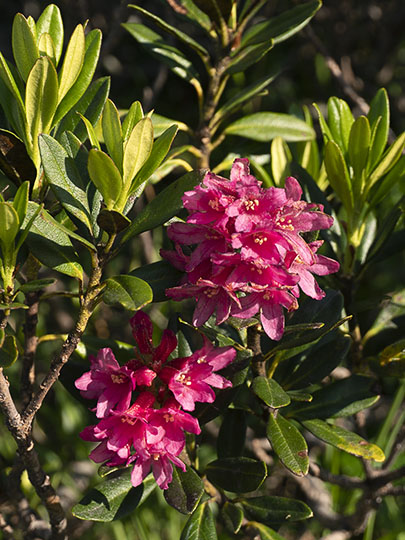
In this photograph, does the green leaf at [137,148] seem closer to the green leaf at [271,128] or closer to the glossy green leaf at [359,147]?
the glossy green leaf at [359,147]

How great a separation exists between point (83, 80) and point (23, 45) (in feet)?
0.44

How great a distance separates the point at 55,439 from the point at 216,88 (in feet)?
5.71

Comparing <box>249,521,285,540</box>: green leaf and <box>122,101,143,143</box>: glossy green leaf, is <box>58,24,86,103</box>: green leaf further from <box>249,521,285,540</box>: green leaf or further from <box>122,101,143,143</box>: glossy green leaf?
<box>249,521,285,540</box>: green leaf

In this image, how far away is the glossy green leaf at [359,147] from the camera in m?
1.33

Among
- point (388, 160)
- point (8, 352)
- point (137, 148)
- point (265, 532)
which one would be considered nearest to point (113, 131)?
point (137, 148)

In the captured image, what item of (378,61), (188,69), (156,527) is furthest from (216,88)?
(156,527)

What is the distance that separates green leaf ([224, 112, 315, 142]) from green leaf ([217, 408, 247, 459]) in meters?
0.69

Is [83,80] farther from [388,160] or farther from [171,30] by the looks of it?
[388,160]

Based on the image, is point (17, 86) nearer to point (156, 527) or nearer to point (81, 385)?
point (81, 385)

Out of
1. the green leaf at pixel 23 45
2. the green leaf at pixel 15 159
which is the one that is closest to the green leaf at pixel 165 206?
the green leaf at pixel 15 159

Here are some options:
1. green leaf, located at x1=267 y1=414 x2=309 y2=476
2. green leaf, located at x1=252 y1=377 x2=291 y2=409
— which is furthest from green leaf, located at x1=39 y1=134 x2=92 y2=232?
green leaf, located at x1=267 y1=414 x2=309 y2=476

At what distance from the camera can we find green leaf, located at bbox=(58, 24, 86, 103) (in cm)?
113

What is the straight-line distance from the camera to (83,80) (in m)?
1.21

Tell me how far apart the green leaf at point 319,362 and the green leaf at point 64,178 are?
0.56 metres
